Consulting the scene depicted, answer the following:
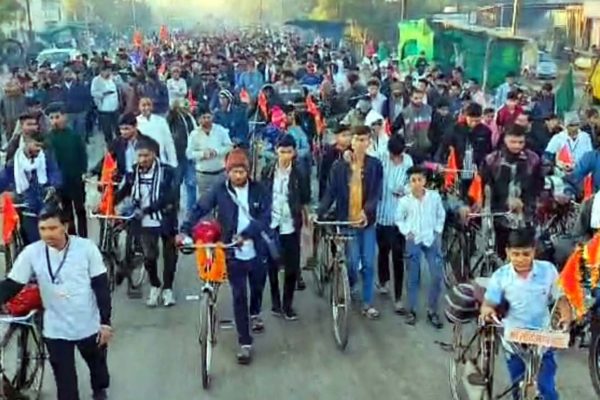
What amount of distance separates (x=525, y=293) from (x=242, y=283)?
2687 millimetres

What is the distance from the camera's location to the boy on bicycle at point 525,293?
5680mm

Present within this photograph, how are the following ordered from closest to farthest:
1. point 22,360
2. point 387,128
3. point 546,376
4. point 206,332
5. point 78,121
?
point 546,376
point 22,360
point 206,332
point 387,128
point 78,121

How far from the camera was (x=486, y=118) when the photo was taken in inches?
502

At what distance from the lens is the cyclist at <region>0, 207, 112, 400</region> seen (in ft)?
19.2

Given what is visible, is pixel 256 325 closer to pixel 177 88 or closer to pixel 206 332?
pixel 206 332

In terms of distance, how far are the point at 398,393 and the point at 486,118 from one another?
6341 millimetres

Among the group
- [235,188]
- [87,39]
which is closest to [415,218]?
[235,188]

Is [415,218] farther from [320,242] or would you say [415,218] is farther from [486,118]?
[486,118]

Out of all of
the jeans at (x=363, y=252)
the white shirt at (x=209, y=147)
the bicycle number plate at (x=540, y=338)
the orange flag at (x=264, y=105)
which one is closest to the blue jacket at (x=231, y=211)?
the jeans at (x=363, y=252)

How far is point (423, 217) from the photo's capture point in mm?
8539

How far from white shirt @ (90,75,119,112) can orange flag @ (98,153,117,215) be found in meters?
8.10

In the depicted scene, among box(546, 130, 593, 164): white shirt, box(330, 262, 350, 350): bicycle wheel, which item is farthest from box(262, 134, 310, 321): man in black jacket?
box(546, 130, 593, 164): white shirt

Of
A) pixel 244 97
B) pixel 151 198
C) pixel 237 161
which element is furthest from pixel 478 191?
pixel 244 97

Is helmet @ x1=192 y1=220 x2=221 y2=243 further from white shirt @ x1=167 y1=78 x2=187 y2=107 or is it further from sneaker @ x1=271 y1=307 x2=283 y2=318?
white shirt @ x1=167 y1=78 x2=187 y2=107
